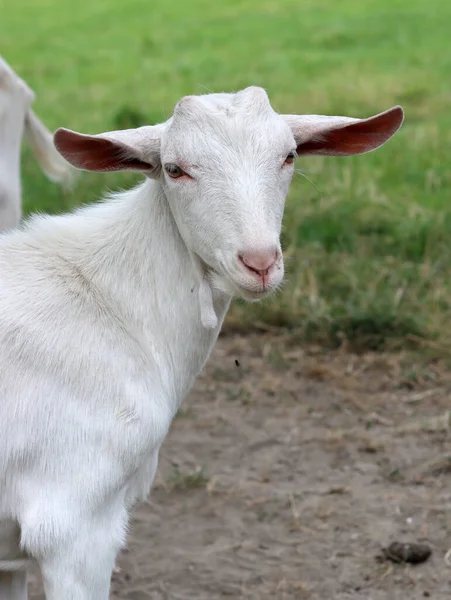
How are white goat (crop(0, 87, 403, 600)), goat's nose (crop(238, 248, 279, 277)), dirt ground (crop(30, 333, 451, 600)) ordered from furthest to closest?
dirt ground (crop(30, 333, 451, 600)) → white goat (crop(0, 87, 403, 600)) → goat's nose (crop(238, 248, 279, 277))

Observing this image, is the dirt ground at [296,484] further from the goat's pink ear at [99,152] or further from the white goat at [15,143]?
the goat's pink ear at [99,152]

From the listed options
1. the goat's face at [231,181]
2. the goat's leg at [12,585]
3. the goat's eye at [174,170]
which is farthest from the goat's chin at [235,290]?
the goat's leg at [12,585]

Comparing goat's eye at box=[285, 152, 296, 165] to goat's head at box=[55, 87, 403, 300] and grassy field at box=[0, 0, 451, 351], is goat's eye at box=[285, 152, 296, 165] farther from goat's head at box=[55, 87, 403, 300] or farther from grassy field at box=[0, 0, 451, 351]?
grassy field at box=[0, 0, 451, 351]

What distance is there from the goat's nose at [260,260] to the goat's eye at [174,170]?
0.32 meters

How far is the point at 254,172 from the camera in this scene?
9.16ft

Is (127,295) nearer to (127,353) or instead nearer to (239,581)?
(127,353)

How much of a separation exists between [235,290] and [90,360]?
45 centimetres

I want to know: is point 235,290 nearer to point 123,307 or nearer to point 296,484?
point 123,307

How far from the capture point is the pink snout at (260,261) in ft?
8.68

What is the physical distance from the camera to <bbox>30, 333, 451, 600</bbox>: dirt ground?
3.95 meters

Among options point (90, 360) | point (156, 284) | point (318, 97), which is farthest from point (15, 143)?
point (318, 97)

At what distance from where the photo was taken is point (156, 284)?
3090 millimetres

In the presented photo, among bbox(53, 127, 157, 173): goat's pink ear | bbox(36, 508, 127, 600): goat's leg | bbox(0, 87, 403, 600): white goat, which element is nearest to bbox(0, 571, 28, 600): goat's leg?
bbox(0, 87, 403, 600): white goat

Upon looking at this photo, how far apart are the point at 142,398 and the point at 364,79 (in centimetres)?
813
